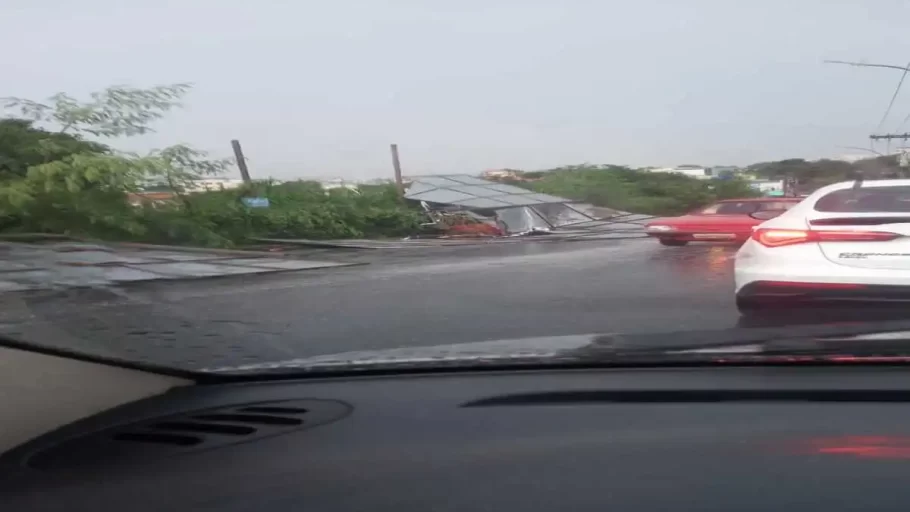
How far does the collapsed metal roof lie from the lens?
16.8 feet

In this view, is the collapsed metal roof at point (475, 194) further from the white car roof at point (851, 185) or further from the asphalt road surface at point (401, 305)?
the white car roof at point (851, 185)

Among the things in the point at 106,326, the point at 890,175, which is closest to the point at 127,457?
the point at 106,326

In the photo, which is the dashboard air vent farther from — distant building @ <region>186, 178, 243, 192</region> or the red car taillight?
the red car taillight

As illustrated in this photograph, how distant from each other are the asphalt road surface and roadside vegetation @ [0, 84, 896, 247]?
0.24 meters

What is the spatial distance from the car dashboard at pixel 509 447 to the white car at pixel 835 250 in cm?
142

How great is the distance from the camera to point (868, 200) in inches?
180

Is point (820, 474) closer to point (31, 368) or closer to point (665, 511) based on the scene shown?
point (665, 511)

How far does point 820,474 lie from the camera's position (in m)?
2.67

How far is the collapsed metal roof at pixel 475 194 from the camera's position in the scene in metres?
5.12

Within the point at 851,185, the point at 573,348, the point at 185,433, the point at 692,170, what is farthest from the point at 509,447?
the point at 692,170

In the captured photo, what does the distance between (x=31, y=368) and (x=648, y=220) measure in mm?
3305

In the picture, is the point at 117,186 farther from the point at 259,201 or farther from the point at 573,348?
the point at 573,348

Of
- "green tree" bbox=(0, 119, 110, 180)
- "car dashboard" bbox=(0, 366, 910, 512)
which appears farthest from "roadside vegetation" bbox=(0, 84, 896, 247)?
"car dashboard" bbox=(0, 366, 910, 512)

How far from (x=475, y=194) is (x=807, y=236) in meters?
1.77
